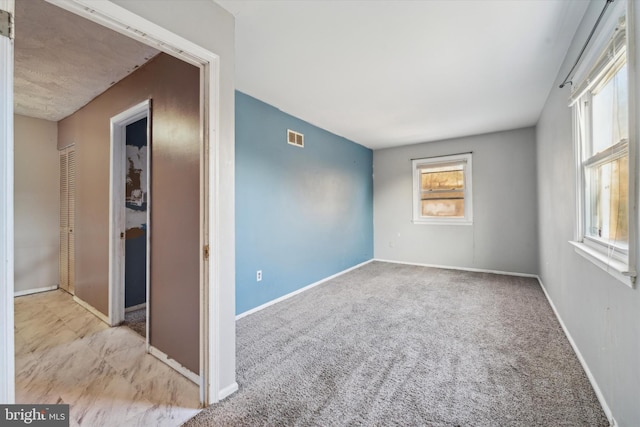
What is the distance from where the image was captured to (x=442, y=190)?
17.1 ft

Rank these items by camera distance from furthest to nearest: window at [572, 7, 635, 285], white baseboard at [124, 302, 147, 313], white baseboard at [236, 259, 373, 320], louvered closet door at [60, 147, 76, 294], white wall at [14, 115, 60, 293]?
white wall at [14, 115, 60, 293] → louvered closet door at [60, 147, 76, 294] → white baseboard at [124, 302, 147, 313] → white baseboard at [236, 259, 373, 320] → window at [572, 7, 635, 285]

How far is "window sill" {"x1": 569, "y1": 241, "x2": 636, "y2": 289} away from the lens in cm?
119

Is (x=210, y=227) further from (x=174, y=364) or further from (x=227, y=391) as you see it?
(x=174, y=364)

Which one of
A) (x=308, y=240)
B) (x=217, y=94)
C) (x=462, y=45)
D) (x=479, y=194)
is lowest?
(x=308, y=240)

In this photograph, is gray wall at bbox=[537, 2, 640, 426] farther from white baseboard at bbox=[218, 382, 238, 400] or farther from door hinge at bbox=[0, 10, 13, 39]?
door hinge at bbox=[0, 10, 13, 39]

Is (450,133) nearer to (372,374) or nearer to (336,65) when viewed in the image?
(336,65)

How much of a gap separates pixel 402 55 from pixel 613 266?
202cm

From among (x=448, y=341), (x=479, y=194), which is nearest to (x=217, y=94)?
(x=448, y=341)

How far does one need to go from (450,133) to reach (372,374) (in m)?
4.26

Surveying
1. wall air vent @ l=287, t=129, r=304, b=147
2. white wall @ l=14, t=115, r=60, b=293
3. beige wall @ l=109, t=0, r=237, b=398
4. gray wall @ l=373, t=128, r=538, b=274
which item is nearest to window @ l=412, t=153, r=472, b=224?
gray wall @ l=373, t=128, r=538, b=274

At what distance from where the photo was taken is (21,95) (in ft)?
10.00

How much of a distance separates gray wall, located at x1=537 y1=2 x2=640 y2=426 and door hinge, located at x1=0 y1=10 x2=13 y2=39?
243 centimetres

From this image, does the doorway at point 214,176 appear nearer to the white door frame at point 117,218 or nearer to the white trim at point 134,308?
the white door frame at point 117,218

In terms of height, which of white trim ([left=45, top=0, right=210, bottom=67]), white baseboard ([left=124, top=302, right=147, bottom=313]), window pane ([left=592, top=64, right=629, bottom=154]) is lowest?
white baseboard ([left=124, top=302, right=147, bottom=313])
